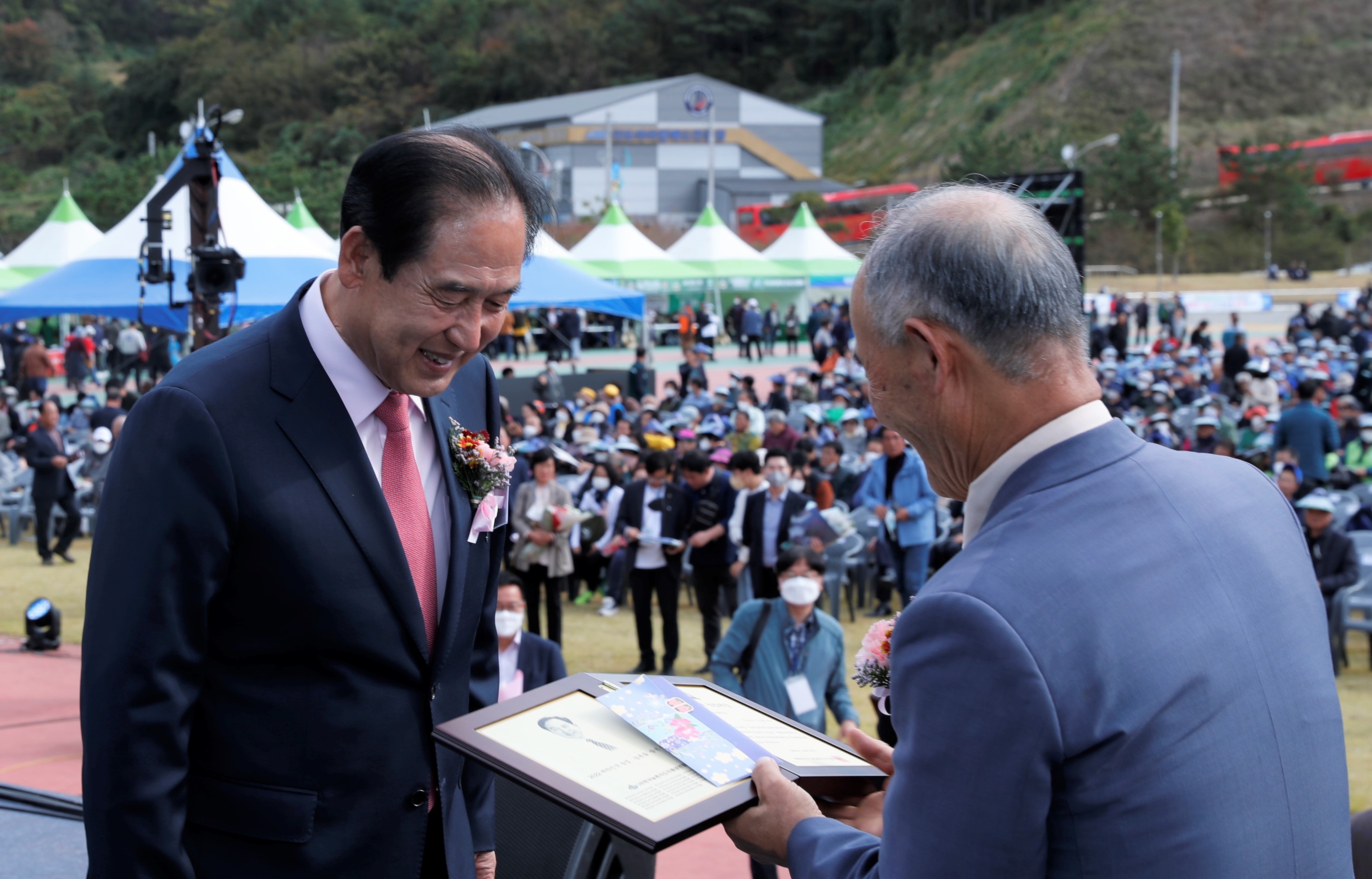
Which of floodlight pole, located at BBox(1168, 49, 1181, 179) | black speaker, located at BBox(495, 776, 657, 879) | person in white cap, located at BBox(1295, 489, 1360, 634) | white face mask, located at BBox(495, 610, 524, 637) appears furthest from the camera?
floodlight pole, located at BBox(1168, 49, 1181, 179)

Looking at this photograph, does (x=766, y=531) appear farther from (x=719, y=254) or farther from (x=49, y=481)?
(x=719, y=254)

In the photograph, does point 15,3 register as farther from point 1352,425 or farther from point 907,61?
point 1352,425

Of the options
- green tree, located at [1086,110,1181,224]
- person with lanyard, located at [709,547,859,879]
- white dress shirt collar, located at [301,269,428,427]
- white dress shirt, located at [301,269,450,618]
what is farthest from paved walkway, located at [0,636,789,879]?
green tree, located at [1086,110,1181,224]

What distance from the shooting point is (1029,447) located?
4.69 feet

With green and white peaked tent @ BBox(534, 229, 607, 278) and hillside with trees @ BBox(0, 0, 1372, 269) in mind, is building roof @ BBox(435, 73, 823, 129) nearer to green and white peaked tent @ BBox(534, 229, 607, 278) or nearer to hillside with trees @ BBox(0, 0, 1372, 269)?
hillside with trees @ BBox(0, 0, 1372, 269)

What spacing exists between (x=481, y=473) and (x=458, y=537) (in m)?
0.12

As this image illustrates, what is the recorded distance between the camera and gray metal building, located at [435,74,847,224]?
195ft

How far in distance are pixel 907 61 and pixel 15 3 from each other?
70538mm

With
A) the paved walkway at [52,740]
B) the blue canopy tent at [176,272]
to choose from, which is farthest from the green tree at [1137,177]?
the paved walkway at [52,740]

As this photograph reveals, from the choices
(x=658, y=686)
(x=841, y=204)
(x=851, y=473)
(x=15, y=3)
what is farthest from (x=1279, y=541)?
(x=15, y=3)

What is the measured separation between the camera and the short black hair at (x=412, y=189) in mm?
1828

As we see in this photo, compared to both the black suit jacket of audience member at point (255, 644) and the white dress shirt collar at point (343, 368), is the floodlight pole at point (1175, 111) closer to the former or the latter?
the white dress shirt collar at point (343, 368)

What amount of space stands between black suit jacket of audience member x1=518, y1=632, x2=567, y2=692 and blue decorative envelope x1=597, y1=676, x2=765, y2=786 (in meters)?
3.99

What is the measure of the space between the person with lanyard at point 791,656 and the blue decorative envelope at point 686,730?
13.5ft
